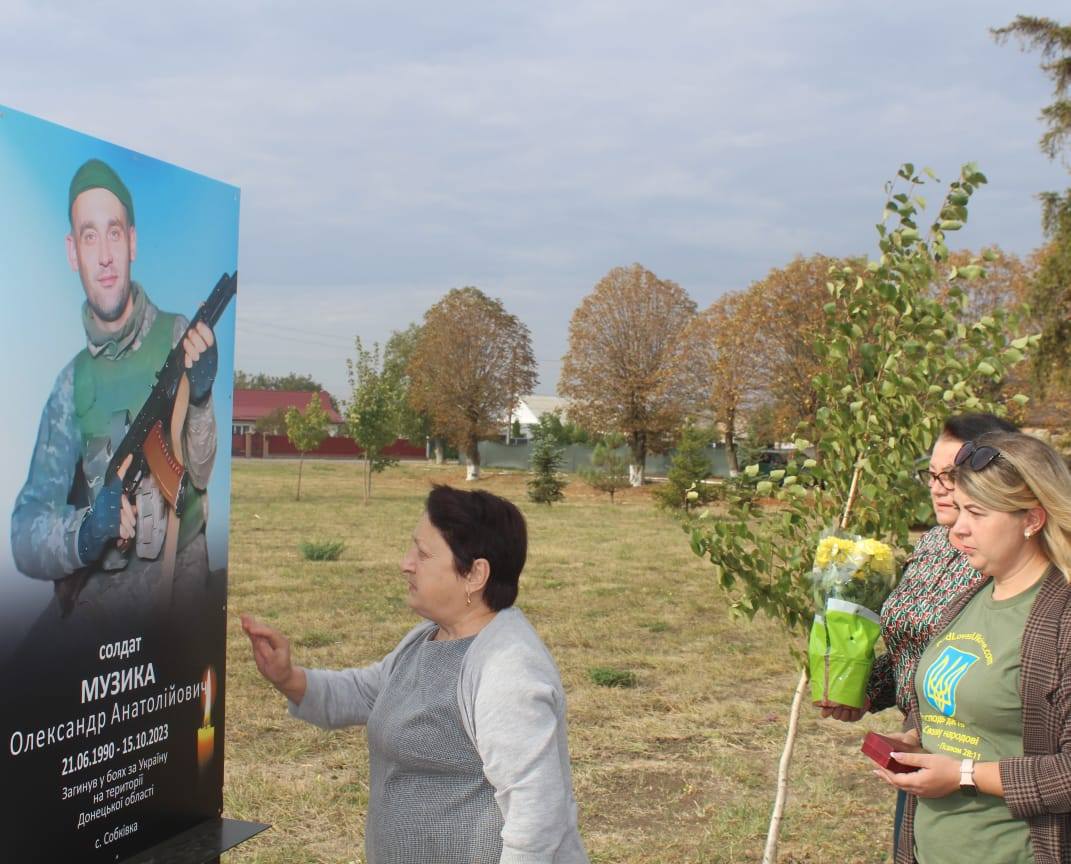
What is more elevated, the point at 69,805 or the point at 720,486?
the point at 720,486

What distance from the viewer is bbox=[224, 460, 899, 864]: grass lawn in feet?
15.9

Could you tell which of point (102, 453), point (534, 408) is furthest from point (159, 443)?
point (534, 408)

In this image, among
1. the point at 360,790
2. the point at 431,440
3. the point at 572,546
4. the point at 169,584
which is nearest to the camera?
the point at 169,584

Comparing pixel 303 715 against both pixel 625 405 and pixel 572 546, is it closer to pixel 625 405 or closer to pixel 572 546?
pixel 572 546

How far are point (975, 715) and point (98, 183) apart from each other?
7.48 ft

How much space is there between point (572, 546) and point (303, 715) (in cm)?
1410

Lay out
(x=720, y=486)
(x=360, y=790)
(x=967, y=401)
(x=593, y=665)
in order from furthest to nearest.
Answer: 1. (x=593, y=665)
2. (x=360, y=790)
3. (x=720, y=486)
4. (x=967, y=401)

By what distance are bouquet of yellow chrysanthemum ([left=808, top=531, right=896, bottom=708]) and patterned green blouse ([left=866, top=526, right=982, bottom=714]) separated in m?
0.06

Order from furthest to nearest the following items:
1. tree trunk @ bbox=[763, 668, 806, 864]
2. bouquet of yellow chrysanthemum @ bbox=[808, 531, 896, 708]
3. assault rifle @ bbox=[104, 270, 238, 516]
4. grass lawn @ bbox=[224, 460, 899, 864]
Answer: grass lawn @ bbox=[224, 460, 899, 864] < tree trunk @ bbox=[763, 668, 806, 864] < bouquet of yellow chrysanthemum @ bbox=[808, 531, 896, 708] < assault rifle @ bbox=[104, 270, 238, 516]

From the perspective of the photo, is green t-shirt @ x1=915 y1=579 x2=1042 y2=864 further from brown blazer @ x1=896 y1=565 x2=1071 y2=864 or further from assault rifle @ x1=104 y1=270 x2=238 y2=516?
assault rifle @ x1=104 y1=270 x2=238 y2=516

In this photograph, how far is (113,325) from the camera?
7.09 ft

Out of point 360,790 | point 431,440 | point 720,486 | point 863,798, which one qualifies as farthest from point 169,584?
point 431,440

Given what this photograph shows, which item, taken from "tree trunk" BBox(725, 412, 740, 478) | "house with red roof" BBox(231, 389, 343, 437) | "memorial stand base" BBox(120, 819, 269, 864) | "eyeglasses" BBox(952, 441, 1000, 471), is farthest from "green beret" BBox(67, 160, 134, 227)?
"house with red roof" BBox(231, 389, 343, 437)

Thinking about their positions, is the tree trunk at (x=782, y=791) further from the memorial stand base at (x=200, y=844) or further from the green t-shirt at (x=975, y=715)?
the memorial stand base at (x=200, y=844)
